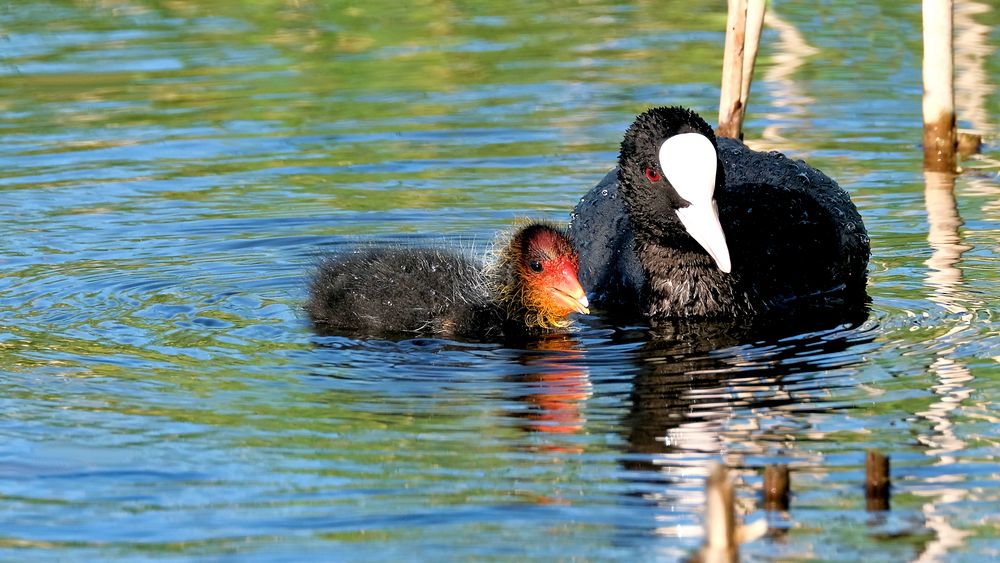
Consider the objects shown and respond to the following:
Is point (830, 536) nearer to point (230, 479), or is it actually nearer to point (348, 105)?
point (230, 479)

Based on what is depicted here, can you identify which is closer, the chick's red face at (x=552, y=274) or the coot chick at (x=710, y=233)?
the chick's red face at (x=552, y=274)

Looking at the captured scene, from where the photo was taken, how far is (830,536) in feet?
12.6

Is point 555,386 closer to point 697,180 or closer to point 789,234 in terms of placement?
point 697,180

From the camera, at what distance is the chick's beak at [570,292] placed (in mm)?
5887

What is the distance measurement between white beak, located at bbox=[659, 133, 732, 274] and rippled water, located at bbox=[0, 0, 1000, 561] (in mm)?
403

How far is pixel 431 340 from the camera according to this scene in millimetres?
6035

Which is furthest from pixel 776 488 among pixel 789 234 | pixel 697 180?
pixel 789 234

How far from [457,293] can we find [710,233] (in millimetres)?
969

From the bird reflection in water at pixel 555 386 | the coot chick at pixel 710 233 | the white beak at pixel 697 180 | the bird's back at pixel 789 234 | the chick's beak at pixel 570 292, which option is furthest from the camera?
the bird's back at pixel 789 234

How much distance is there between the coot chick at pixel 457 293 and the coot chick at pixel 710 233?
475 mm

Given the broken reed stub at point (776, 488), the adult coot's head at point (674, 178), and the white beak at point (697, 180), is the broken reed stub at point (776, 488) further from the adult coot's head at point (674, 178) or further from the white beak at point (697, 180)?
the white beak at point (697, 180)

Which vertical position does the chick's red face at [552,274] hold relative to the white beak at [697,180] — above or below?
below

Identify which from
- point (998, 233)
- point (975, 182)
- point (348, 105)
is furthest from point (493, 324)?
point (348, 105)

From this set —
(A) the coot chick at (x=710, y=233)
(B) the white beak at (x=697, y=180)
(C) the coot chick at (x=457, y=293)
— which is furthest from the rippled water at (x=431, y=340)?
(B) the white beak at (x=697, y=180)
